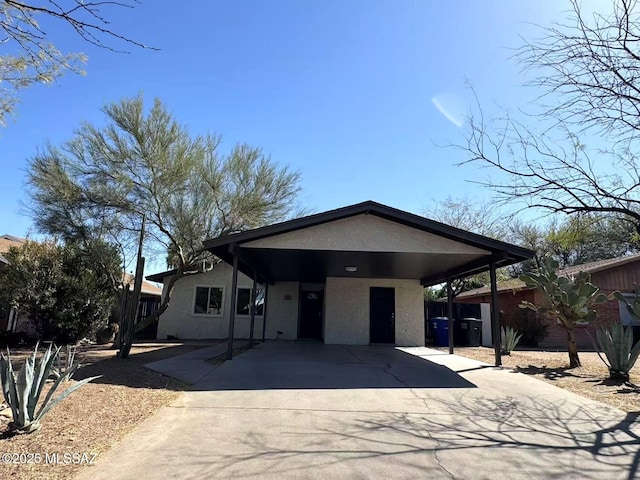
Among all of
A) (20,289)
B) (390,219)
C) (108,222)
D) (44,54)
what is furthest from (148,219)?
(44,54)

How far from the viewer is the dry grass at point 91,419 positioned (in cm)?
337

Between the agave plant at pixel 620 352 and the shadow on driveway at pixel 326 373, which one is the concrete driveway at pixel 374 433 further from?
the agave plant at pixel 620 352

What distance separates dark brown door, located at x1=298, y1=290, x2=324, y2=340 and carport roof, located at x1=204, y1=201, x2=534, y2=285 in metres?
3.43

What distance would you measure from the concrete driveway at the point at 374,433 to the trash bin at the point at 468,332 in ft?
29.5

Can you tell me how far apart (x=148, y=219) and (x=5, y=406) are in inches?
361

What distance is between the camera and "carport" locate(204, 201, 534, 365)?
30.6 ft

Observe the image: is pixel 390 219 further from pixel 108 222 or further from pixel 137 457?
pixel 108 222

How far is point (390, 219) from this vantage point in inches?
381

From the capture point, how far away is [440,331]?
648 inches

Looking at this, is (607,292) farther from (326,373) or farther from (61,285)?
(61,285)

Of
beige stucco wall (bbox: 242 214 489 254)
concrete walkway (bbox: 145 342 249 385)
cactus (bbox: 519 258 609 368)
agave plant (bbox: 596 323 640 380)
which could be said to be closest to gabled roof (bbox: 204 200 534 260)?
beige stucco wall (bbox: 242 214 489 254)

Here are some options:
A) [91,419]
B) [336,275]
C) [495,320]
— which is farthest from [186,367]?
[336,275]

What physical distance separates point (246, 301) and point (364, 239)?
31.0 feet

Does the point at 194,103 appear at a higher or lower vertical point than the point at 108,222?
higher
